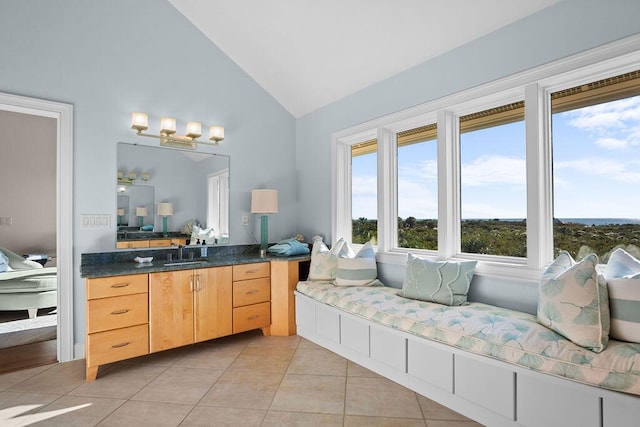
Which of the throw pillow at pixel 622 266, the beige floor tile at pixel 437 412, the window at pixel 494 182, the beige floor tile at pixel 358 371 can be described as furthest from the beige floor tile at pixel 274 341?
the throw pillow at pixel 622 266

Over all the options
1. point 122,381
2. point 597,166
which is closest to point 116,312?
point 122,381

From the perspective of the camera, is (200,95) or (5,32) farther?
(200,95)

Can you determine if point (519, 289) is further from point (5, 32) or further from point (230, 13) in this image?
point (5, 32)

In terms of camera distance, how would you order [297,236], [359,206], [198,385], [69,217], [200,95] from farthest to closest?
1. [297,236]
2. [359,206]
3. [200,95]
4. [69,217]
5. [198,385]

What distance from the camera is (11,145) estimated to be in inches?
189

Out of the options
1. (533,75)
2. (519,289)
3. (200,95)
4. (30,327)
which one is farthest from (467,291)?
(30,327)

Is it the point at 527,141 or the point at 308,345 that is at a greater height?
the point at 527,141

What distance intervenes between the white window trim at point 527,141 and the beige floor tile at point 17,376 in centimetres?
296

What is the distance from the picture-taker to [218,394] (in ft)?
7.51

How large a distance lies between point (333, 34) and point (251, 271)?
231cm

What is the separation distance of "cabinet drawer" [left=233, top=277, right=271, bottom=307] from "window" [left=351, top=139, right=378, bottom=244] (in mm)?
1106

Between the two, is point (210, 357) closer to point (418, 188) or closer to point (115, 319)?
point (115, 319)

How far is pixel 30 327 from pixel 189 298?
213 centimetres

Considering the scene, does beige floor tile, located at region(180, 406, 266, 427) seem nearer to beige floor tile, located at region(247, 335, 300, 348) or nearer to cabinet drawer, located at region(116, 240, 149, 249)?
beige floor tile, located at region(247, 335, 300, 348)
